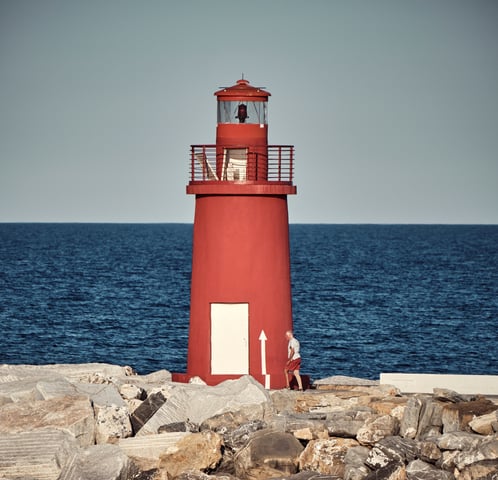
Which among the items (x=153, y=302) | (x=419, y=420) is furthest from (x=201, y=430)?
(x=153, y=302)

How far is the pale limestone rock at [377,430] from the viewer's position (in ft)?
54.4

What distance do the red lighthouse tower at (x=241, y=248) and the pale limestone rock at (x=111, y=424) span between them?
3803mm

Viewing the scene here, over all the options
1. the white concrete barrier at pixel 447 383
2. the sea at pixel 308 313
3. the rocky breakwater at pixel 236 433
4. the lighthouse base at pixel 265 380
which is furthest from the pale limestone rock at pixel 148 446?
the sea at pixel 308 313

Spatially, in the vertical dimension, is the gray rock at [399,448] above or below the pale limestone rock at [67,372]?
below

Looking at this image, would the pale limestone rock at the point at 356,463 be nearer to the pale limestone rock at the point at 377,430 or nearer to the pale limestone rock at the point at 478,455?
the pale limestone rock at the point at 377,430

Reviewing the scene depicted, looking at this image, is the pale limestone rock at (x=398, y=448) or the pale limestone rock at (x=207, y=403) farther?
the pale limestone rock at (x=207, y=403)

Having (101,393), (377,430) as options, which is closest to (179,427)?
(101,393)

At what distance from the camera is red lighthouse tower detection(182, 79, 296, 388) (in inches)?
829

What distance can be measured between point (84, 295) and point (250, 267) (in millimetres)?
38209

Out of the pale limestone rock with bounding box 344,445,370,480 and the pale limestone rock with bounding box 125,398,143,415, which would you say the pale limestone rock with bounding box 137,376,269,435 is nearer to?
the pale limestone rock with bounding box 125,398,143,415

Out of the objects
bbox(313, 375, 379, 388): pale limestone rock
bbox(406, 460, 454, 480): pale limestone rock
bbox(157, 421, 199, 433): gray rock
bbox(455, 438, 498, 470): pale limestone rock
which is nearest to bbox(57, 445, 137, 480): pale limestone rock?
bbox(157, 421, 199, 433): gray rock

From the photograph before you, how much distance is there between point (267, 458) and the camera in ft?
53.4

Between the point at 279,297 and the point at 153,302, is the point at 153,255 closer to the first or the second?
the point at 153,302

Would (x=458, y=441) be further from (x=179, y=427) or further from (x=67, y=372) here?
(x=67, y=372)
